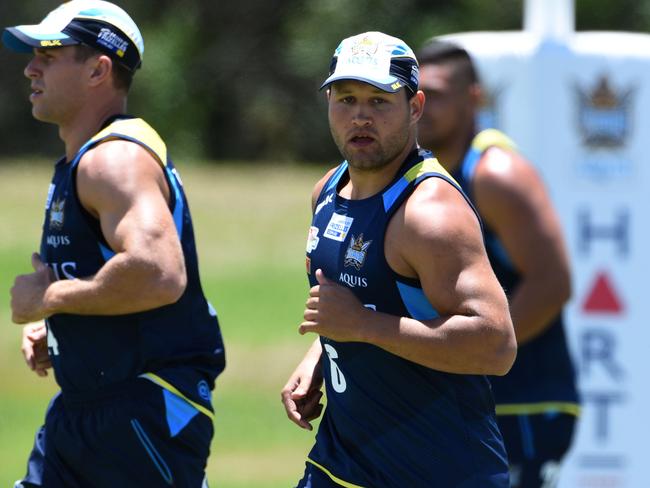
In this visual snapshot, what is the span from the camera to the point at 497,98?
8.30 m

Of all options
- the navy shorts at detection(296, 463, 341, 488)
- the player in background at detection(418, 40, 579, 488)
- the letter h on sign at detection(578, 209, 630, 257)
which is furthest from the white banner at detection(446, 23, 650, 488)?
the navy shorts at detection(296, 463, 341, 488)

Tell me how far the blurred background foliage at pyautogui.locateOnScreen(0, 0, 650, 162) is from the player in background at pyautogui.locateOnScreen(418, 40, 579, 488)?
23.0 m

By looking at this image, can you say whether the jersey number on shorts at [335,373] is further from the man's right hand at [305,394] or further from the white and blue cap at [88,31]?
the white and blue cap at [88,31]

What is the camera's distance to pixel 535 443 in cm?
627

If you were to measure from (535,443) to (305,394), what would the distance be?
192cm

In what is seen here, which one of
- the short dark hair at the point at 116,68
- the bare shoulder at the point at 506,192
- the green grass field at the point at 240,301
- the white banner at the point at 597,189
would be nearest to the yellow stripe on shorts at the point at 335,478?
the short dark hair at the point at 116,68

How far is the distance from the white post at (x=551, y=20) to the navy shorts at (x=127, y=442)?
4.35 m

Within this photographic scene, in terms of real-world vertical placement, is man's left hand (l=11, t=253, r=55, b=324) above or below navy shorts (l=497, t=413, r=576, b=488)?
above

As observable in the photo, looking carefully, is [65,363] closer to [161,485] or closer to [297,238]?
[161,485]

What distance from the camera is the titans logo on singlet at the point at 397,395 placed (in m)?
4.20

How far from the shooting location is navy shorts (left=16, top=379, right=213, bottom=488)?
193 inches

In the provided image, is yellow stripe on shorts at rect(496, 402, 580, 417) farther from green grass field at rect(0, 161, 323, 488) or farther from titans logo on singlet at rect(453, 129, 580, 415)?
green grass field at rect(0, 161, 323, 488)

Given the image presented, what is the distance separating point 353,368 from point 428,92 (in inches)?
98.7

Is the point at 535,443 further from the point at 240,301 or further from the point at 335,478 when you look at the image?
the point at 240,301
